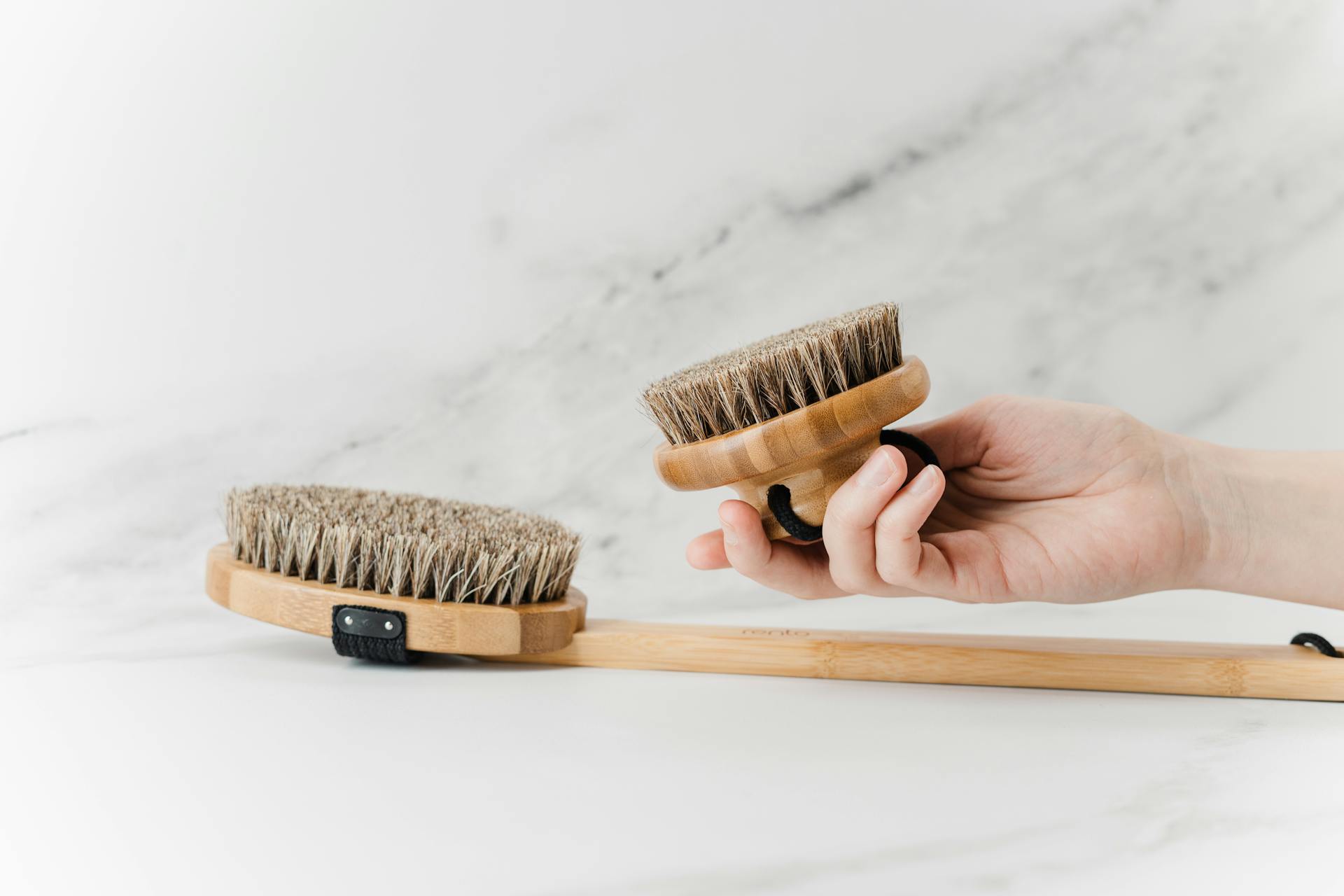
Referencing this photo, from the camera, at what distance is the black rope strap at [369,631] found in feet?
3.40

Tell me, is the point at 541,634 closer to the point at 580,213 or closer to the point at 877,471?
the point at 877,471

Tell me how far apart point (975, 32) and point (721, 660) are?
110cm

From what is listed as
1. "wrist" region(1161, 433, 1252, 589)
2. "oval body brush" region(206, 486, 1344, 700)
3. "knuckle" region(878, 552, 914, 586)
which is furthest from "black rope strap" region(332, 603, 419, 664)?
"wrist" region(1161, 433, 1252, 589)

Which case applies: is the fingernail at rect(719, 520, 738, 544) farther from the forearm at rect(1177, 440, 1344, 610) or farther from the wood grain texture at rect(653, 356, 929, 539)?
the forearm at rect(1177, 440, 1344, 610)

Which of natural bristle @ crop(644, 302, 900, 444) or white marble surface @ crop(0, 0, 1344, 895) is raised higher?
white marble surface @ crop(0, 0, 1344, 895)

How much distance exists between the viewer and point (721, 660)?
1066 millimetres

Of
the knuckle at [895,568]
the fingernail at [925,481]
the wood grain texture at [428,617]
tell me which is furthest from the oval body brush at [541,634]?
the fingernail at [925,481]

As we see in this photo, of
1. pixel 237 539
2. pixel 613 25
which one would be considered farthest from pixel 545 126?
pixel 237 539

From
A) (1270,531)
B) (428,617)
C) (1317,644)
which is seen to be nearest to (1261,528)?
(1270,531)

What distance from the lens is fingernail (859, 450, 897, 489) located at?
2.73 feet

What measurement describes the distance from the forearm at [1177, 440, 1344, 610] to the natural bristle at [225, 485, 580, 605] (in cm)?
62

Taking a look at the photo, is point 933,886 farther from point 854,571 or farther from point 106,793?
point 106,793

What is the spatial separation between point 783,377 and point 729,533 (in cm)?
16

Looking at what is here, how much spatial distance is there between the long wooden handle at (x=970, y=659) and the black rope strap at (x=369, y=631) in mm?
117
